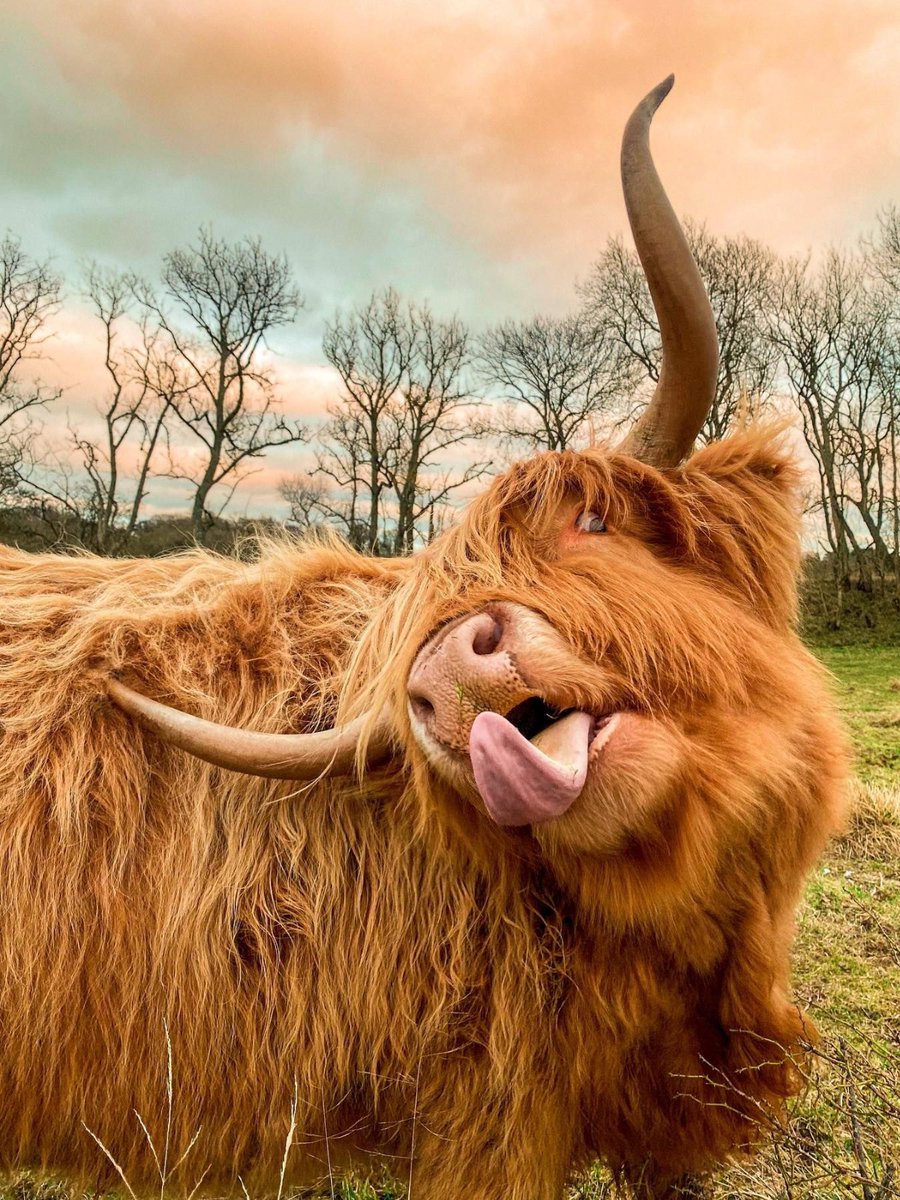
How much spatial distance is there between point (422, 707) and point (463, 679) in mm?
130

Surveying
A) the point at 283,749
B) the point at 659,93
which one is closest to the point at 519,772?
the point at 283,749

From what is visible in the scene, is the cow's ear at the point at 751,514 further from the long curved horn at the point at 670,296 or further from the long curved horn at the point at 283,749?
the long curved horn at the point at 283,749

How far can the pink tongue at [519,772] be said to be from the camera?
1143 mm

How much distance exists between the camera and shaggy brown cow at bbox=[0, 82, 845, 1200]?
Result: 1.61 m

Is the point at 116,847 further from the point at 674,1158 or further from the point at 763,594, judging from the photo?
the point at 763,594

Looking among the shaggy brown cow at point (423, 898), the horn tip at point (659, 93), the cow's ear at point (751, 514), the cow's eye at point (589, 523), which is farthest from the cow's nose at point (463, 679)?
the horn tip at point (659, 93)

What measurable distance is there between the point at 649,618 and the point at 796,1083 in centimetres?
140

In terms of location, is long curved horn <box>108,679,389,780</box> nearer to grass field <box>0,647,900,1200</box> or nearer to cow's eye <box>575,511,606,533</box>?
cow's eye <box>575,511,606,533</box>

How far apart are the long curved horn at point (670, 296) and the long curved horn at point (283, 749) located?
108 centimetres

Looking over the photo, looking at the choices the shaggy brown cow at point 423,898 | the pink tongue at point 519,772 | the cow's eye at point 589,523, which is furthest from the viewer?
the cow's eye at point 589,523

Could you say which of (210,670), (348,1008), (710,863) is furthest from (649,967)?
(210,670)

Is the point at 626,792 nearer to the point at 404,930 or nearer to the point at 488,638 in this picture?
the point at 488,638

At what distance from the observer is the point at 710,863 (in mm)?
1446

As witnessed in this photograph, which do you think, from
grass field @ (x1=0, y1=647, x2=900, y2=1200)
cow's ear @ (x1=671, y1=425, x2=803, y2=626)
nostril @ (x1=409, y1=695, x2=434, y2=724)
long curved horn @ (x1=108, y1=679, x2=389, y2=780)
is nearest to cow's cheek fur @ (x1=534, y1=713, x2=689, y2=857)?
nostril @ (x1=409, y1=695, x2=434, y2=724)
